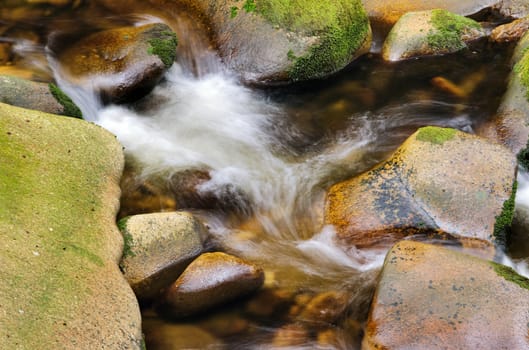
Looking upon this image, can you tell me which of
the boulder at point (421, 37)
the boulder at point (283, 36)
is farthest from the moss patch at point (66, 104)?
the boulder at point (421, 37)

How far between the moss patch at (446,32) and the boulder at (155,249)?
5655mm

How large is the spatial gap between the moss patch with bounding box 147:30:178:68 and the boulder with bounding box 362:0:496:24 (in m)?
3.94

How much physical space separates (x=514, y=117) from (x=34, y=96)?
6.02m

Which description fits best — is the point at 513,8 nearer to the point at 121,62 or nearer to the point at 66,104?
the point at 121,62

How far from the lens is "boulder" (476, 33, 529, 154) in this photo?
6992 mm

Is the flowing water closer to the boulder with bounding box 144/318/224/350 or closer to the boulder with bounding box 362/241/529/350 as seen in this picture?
the boulder with bounding box 144/318/224/350

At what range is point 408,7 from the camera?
398 inches

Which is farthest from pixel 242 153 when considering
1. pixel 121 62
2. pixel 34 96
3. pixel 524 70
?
pixel 524 70

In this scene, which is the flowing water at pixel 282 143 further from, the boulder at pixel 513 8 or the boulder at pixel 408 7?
the boulder at pixel 513 8

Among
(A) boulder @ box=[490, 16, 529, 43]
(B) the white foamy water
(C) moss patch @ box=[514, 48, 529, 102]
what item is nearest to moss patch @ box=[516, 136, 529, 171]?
(C) moss patch @ box=[514, 48, 529, 102]

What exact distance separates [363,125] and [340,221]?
7.08 feet

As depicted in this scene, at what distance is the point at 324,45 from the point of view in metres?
8.38

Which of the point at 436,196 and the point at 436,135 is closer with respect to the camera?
the point at 436,196

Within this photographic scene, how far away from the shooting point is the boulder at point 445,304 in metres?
4.36
